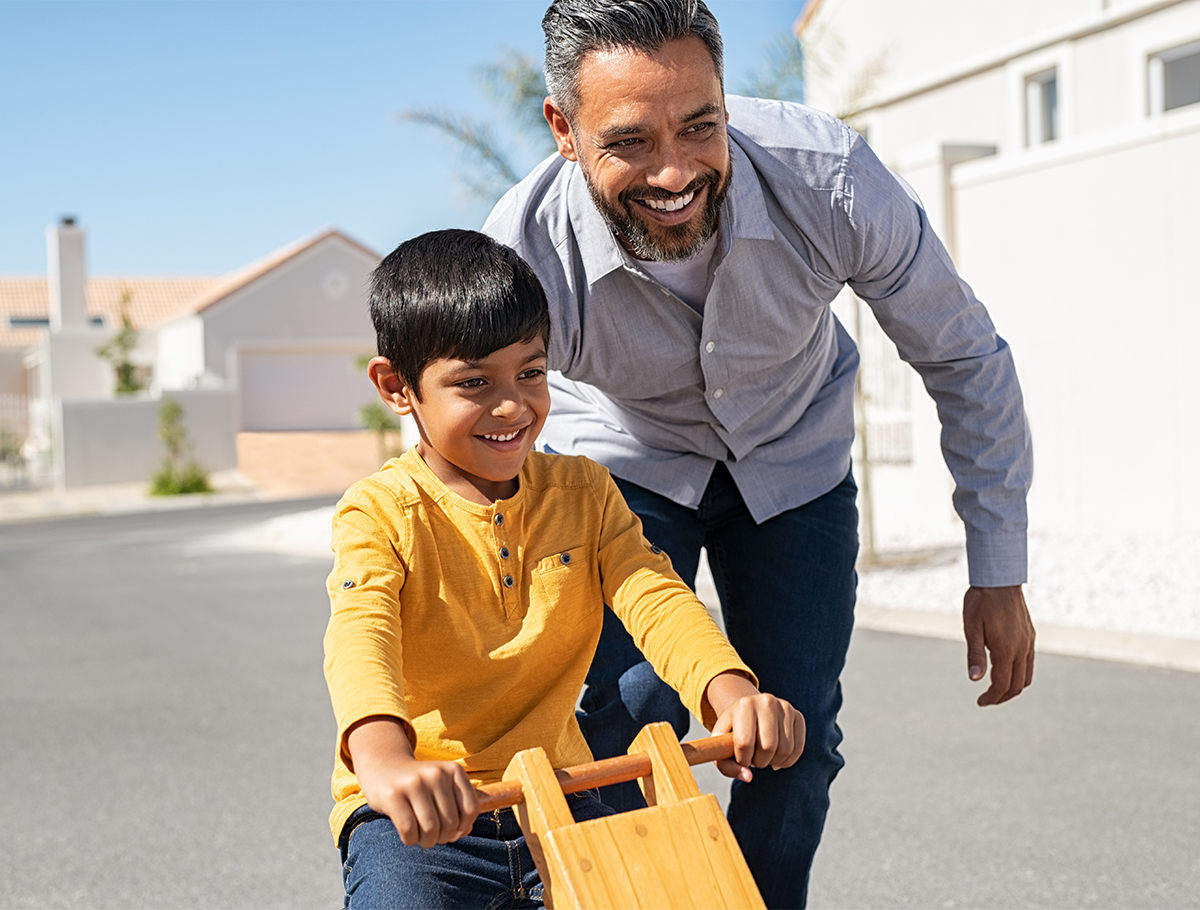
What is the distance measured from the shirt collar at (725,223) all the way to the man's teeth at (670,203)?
15 centimetres

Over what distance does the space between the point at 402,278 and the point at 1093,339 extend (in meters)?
8.23

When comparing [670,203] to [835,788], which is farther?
[835,788]

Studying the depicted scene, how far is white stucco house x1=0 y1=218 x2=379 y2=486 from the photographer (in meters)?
28.1

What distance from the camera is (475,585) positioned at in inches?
82.5

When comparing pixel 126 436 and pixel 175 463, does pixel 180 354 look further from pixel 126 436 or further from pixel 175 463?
pixel 175 463

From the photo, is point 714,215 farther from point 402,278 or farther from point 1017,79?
point 1017,79

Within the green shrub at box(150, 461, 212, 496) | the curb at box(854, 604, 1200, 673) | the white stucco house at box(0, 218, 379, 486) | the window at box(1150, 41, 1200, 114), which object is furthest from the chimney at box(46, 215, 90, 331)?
the curb at box(854, 604, 1200, 673)

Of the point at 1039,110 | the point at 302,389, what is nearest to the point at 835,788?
the point at 1039,110

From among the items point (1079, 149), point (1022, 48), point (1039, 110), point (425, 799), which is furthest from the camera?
point (1039, 110)

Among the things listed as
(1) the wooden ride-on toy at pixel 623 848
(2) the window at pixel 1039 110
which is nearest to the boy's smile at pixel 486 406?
(1) the wooden ride-on toy at pixel 623 848

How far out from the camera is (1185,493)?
8.96m

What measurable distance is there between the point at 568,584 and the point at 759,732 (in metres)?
0.50

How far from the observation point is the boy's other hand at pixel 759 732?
1774 millimetres

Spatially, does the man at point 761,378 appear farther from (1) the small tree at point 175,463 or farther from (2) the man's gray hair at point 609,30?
(1) the small tree at point 175,463
